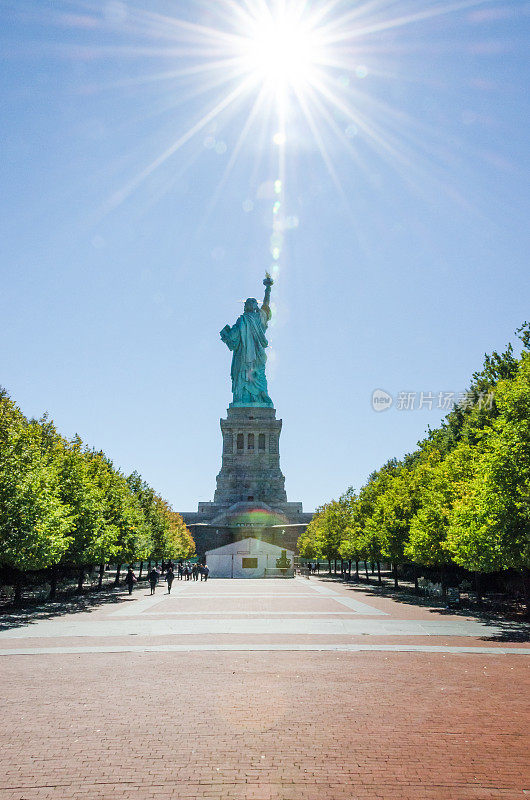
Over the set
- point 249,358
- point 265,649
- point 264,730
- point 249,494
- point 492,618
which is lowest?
point 264,730

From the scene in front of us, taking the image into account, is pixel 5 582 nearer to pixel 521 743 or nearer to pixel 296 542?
pixel 521 743

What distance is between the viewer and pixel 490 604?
30469mm

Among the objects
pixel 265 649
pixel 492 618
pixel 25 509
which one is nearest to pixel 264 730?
pixel 265 649

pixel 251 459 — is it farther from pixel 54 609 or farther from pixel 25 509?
pixel 25 509

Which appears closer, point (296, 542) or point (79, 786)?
Answer: point (79, 786)

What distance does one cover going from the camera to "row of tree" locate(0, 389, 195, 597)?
22.4 metres

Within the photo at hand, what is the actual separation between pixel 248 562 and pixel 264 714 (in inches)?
1846

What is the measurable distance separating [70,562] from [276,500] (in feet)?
211

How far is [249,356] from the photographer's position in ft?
344

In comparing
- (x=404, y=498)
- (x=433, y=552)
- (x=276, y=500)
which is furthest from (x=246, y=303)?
(x=433, y=552)

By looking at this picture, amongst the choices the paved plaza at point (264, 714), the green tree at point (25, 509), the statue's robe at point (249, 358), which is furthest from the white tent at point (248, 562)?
the statue's robe at point (249, 358)

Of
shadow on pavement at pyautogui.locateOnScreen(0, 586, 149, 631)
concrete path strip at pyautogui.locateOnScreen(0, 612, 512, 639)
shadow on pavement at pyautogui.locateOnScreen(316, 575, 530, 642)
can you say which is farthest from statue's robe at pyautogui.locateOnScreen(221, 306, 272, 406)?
concrete path strip at pyautogui.locateOnScreen(0, 612, 512, 639)

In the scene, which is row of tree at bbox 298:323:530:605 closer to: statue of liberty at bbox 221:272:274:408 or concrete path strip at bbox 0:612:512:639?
concrete path strip at bbox 0:612:512:639

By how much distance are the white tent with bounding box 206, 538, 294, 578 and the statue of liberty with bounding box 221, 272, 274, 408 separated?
49.2m
